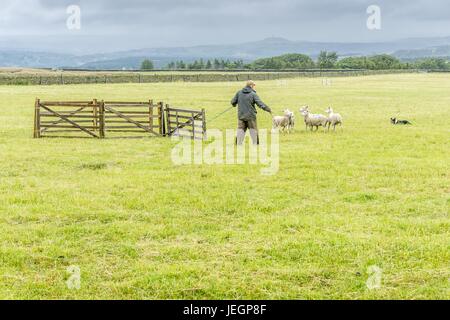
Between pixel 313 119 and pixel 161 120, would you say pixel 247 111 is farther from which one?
pixel 161 120

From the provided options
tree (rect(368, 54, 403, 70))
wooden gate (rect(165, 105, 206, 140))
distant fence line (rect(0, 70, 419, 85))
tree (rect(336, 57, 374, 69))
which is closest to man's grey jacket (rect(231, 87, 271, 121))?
wooden gate (rect(165, 105, 206, 140))

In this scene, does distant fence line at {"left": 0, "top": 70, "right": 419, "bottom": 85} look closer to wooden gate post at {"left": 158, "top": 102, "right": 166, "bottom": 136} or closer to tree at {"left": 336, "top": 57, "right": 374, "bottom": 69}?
wooden gate post at {"left": 158, "top": 102, "right": 166, "bottom": 136}

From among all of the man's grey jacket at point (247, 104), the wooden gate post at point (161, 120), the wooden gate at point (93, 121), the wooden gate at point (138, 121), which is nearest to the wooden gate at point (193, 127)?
the wooden gate post at point (161, 120)

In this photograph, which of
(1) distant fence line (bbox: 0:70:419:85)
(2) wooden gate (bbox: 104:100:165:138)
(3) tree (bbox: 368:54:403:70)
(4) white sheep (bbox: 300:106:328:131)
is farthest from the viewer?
(3) tree (bbox: 368:54:403:70)

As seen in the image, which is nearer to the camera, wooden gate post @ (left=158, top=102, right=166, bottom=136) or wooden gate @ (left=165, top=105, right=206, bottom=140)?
wooden gate @ (left=165, top=105, right=206, bottom=140)

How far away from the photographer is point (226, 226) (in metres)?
10.2

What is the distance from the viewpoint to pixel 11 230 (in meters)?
9.84

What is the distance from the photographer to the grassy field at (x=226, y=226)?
7.43 meters

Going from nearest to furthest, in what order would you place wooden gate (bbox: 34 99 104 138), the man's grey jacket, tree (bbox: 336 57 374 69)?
the man's grey jacket < wooden gate (bbox: 34 99 104 138) < tree (bbox: 336 57 374 69)

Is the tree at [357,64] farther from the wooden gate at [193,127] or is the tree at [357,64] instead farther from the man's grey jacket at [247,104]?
the man's grey jacket at [247,104]

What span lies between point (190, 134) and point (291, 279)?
51.6ft

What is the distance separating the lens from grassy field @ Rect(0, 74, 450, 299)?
24.4 ft

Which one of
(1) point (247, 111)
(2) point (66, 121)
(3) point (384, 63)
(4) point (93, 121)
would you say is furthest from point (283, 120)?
(3) point (384, 63)
